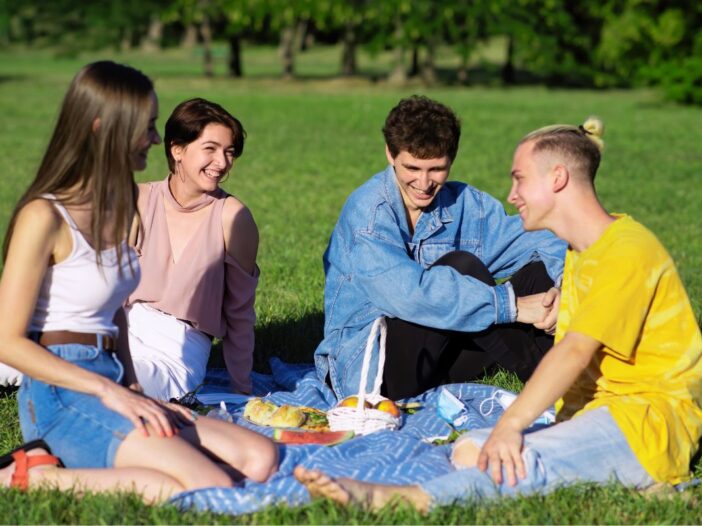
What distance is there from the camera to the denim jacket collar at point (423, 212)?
562 cm

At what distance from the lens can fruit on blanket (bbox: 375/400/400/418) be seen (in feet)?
17.1

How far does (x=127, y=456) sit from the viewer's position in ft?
13.1

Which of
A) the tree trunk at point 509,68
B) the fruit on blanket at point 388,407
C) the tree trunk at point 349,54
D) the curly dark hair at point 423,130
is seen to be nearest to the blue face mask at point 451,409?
Answer: the fruit on blanket at point 388,407

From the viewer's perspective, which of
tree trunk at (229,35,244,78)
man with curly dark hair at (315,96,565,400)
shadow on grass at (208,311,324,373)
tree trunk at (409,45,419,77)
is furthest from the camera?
tree trunk at (229,35,244,78)

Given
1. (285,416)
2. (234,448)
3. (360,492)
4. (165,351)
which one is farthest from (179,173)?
(360,492)

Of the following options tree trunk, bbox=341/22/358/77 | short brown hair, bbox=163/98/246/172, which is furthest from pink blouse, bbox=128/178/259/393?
tree trunk, bbox=341/22/358/77

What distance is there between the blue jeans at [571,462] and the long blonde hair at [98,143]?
5.10 feet

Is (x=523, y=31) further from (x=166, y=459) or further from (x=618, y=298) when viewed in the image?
(x=166, y=459)

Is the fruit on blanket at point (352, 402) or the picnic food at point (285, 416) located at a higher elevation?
the fruit on blanket at point (352, 402)

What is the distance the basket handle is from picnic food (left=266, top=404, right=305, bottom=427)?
0.30m

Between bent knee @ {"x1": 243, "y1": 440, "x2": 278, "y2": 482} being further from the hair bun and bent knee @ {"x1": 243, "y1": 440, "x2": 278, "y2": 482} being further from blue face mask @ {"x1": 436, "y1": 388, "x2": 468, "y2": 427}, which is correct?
the hair bun

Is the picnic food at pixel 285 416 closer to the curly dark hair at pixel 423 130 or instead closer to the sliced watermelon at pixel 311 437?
the sliced watermelon at pixel 311 437

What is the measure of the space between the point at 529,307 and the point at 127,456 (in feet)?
7.46

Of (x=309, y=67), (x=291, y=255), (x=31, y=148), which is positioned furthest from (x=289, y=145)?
(x=309, y=67)
